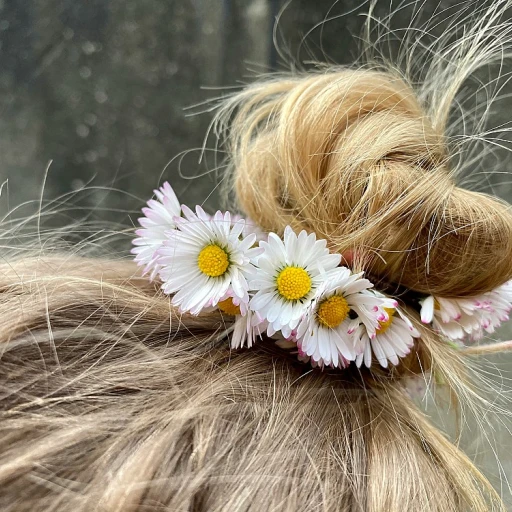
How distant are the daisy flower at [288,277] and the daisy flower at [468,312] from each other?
12 cm

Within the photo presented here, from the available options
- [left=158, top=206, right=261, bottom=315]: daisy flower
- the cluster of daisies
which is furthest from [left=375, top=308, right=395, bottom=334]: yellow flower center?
[left=158, top=206, right=261, bottom=315]: daisy flower

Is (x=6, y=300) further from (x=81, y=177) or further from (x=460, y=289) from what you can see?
(x=81, y=177)

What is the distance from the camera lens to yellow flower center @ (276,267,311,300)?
41cm

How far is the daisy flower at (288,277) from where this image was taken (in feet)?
1.33

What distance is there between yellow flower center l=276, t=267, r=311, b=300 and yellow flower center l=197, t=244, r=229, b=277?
0.05 meters

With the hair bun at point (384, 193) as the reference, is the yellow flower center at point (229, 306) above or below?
below

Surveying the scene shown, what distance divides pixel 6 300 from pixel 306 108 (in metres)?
0.31

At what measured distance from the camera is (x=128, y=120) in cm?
99

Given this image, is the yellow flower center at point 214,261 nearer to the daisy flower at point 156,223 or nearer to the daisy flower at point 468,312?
the daisy flower at point 156,223

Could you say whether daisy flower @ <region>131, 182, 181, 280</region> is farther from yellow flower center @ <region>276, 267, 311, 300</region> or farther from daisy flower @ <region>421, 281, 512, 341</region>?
daisy flower @ <region>421, 281, 512, 341</region>

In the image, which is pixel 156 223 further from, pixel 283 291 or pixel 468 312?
pixel 468 312

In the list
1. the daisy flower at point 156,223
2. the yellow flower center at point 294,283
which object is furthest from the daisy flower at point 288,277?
the daisy flower at point 156,223

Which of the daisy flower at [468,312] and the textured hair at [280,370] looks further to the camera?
the daisy flower at [468,312]

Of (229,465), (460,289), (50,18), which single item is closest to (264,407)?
(229,465)
